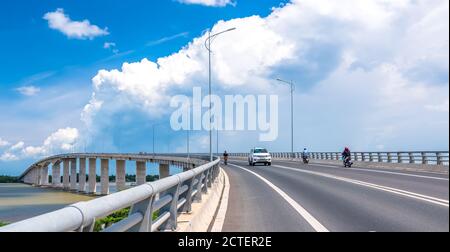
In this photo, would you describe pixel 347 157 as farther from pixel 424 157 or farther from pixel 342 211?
pixel 342 211

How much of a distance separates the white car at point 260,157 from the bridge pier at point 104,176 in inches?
3022

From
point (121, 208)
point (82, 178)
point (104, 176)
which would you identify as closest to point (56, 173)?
point (82, 178)

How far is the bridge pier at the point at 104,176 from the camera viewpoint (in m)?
132

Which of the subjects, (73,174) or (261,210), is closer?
(261,210)

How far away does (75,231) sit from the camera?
4.41 m

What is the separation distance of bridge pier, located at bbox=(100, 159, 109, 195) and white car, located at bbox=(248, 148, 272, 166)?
7675cm

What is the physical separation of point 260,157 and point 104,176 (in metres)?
80.8

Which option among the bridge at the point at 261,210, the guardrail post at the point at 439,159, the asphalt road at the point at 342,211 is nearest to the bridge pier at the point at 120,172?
the guardrail post at the point at 439,159

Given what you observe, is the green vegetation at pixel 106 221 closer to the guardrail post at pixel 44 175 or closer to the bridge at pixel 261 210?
the bridge at pixel 261 210

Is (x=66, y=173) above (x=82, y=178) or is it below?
above

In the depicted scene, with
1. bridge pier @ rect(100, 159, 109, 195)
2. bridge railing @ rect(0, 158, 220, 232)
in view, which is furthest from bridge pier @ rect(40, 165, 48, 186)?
bridge railing @ rect(0, 158, 220, 232)

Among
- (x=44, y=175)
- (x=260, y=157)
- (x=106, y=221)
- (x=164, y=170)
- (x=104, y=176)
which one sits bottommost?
(x=44, y=175)

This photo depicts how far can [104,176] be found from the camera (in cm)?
13350
